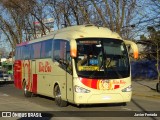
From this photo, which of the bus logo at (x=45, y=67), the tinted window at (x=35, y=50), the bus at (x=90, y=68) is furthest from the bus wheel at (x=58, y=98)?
the tinted window at (x=35, y=50)

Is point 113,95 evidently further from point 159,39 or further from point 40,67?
point 159,39

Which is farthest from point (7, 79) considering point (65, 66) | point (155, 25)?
point (65, 66)

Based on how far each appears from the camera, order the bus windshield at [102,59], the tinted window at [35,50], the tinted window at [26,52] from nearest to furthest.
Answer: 1. the bus windshield at [102,59]
2. the tinted window at [35,50]
3. the tinted window at [26,52]

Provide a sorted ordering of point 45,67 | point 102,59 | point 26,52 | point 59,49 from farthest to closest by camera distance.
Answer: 1. point 26,52
2. point 45,67
3. point 59,49
4. point 102,59

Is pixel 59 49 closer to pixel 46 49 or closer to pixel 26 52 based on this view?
pixel 46 49

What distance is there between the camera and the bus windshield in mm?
15758

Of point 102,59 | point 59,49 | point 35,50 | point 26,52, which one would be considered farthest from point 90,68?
point 26,52

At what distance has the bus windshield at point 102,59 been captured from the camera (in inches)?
620

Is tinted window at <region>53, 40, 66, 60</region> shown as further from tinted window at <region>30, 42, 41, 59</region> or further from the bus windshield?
tinted window at <region>30, 42, 41, 59</region>

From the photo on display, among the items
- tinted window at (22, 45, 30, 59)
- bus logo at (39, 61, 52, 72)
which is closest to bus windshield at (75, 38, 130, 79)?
bus logo at (39, 61, 52, 72)

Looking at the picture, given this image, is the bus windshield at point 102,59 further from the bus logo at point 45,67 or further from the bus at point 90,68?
the bus logo at point 45,67

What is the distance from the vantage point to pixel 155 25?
85.0ft

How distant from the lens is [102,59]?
15961 mm

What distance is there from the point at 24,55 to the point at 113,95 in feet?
33.0
